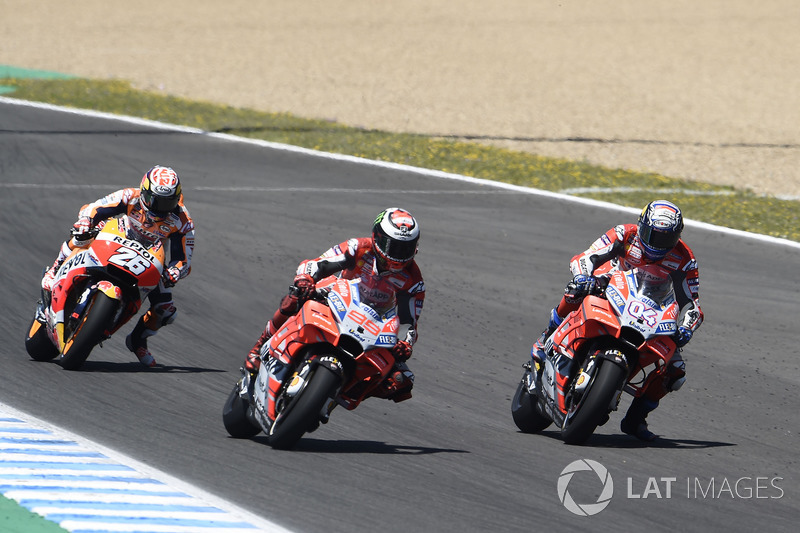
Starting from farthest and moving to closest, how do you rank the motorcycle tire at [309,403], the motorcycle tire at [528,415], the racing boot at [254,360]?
the motorcycle tire at [528,415] < the racing boot at [254,360] < the motorcycle tire at [309,403]

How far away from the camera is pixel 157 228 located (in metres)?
10.8

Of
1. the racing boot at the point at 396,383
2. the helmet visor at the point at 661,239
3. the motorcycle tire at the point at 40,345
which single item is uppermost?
the helmet visor at the point at 661,239

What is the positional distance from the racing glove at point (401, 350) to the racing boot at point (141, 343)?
11.5 feet

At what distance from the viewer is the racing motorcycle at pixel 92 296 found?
398 inches

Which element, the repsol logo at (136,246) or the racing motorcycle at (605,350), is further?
the repsol logo at (136,246)

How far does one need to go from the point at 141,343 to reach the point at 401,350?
3737 millimetres

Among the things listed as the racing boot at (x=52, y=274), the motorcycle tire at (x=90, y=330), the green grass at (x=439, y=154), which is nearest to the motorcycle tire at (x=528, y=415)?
the motorcycle tire at (x=90, y=330)

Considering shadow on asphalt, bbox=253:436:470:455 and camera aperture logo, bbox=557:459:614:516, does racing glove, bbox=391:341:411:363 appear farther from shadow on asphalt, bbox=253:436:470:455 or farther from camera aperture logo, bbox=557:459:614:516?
camera aperture logo, bbox=557:459:614:516

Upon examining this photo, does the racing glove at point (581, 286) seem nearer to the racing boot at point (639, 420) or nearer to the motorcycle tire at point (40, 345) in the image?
the racing boot at point (639, 420)

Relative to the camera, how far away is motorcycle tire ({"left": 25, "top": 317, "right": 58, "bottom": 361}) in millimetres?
10406

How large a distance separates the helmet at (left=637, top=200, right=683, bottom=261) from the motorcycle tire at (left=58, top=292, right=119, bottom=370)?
430cm

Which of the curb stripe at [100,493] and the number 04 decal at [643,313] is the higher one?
the number 04 decal at [643,313]

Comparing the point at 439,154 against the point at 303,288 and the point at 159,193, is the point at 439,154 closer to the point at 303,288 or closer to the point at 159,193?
the point at 159,193

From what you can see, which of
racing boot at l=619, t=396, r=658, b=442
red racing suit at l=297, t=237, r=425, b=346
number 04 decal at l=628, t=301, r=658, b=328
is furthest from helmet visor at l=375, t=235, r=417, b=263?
racing boot at l=619, t=396, r=658, b=442
